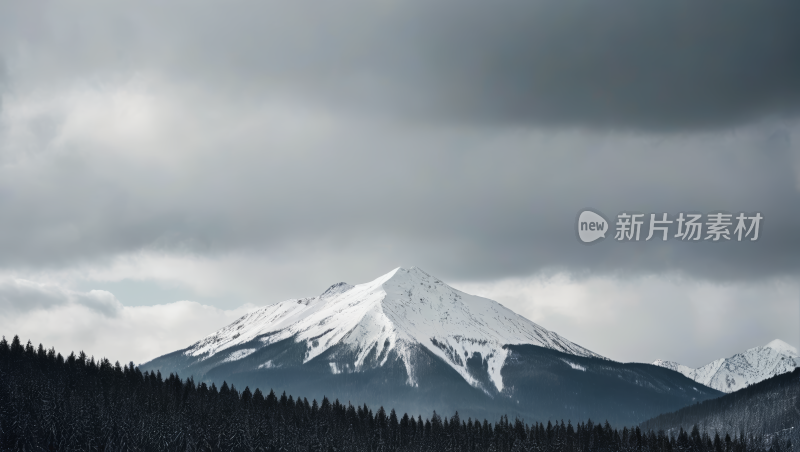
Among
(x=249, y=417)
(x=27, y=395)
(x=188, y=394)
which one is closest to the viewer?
(x=27, y=395)

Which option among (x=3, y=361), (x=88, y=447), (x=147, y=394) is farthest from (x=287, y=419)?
(x=3, y=361)

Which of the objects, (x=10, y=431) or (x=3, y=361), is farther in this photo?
(x=3, y=361)

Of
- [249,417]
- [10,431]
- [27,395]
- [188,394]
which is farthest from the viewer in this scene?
[188,394]

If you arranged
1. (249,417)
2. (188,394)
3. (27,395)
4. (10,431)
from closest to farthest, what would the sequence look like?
(10,431) → (27,395) → (249,417) → (188,394)

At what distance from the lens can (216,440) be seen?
173750 mm

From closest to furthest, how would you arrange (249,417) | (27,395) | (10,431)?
(10,431), (27,395), (249,417)

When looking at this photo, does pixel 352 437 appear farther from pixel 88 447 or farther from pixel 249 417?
pixel 88 447

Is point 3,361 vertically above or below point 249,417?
above

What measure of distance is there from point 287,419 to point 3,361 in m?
64.7

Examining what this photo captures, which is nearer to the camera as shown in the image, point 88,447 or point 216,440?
point 88,447

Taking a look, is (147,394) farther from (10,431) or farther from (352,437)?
(352,437)

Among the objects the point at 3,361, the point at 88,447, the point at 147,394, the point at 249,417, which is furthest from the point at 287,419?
the point at 3,361

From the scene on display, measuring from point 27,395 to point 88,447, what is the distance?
73.1 ft

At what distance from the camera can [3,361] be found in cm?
18962
